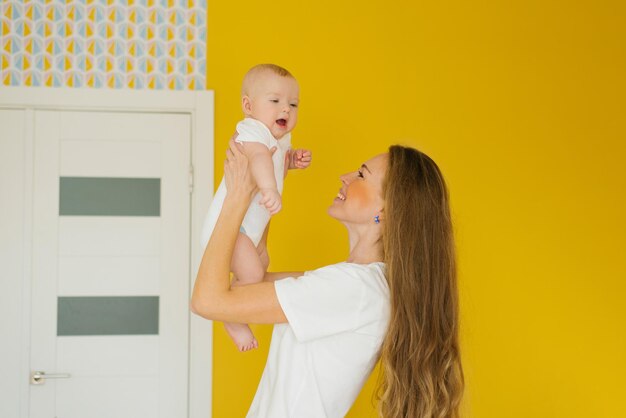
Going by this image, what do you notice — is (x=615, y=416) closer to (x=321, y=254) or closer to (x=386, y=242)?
(x=321, y=254)

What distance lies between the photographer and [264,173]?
1763 mm

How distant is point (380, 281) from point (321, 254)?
1307 mm

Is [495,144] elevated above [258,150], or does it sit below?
above

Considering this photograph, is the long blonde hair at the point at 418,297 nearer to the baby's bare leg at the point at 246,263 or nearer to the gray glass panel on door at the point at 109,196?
the baby's bare leg at the point at 246,263

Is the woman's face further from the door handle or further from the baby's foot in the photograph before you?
the door handle

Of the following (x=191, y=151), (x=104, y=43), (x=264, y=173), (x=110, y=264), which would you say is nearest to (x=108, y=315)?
(x=110, y=264)

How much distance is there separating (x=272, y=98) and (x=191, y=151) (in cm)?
122

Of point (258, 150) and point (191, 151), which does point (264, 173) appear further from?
point (191, 151)

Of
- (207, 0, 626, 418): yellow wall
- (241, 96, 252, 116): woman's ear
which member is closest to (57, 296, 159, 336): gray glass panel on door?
(207, 0, 626, 418): yellow wall

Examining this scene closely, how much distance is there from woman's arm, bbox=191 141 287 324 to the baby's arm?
6cm

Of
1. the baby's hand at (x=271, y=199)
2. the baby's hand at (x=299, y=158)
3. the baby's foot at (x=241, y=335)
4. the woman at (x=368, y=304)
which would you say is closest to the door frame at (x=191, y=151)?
the baby's hand at (x=299, y=158)

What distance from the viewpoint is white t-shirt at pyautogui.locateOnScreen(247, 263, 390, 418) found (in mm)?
1695

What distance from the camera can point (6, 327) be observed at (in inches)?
119

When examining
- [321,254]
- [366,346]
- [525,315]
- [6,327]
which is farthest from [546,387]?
[6,327]
